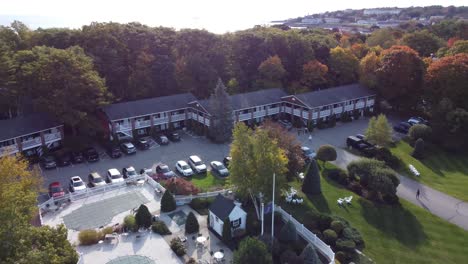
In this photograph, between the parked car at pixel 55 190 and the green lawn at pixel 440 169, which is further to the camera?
the green lawn at pixel 440 169

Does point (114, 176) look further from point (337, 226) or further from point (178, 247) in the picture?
point (337, 226)

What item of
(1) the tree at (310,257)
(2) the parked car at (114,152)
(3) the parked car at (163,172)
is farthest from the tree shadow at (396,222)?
(2) the parked car at (114,152)

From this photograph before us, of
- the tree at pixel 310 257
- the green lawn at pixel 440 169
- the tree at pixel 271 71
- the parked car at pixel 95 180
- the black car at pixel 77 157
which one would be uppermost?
the tree at pixel 271 71

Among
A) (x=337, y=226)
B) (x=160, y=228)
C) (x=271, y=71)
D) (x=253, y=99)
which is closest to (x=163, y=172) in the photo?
(x=160, y=228)

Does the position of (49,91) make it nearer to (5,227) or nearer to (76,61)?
(76,61)

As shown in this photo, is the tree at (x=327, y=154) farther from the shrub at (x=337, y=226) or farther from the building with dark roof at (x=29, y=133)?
the building with dark roof at (x=29, y=133)

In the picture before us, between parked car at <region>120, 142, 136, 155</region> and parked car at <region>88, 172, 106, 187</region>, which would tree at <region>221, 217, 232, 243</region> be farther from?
parked car at <region>120, 142, 136, 155</region>
